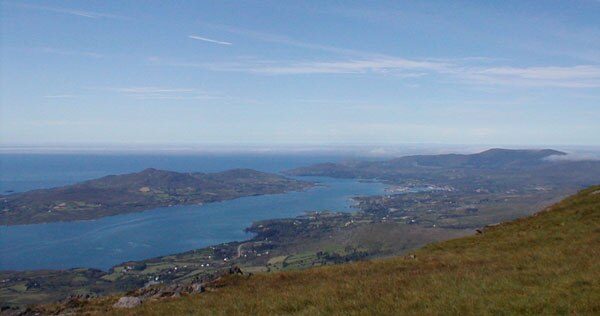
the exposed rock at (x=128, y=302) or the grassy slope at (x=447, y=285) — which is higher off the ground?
the grassy slope at (x=447, y=285)

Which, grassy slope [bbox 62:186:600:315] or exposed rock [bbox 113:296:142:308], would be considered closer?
grassy slope [bbox 62:186:600:315]

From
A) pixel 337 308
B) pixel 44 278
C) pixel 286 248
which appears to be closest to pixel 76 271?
pixel 44 278

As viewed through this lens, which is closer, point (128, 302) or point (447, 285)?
point (447, 285)

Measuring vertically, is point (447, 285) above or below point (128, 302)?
above

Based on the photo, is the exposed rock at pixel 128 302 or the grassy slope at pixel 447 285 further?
the exposed rock at pixel 128 302

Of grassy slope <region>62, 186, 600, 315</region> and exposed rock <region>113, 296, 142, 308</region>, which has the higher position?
grassy slope <region>62, 186, 600, 315</region>
